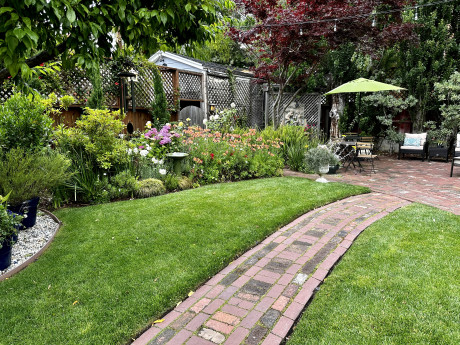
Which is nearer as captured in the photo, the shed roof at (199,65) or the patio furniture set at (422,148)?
the patio furniture set at (422,148)

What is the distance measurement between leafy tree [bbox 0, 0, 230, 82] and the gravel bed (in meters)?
1.75

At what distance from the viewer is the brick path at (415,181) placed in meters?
4.94

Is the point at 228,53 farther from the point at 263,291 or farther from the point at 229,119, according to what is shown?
the point at 263,291

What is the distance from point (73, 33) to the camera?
1.89 m

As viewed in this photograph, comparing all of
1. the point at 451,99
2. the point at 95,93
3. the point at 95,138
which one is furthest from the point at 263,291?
the point at 451,99

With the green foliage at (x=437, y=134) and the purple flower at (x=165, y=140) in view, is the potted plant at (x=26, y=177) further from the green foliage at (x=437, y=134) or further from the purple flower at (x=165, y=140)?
the green foliage at (x=437, y=134)

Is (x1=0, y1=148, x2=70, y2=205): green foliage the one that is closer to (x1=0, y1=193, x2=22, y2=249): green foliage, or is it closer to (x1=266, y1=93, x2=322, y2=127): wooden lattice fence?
(x1=0, y1=193, x2=22, y2=249): green foliage

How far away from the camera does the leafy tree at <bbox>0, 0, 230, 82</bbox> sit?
162cm

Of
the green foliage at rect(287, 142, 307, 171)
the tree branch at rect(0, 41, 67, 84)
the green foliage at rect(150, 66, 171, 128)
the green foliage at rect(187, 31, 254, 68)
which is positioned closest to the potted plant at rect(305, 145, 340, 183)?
the green foliage at rect(287, 142, 307, 171)

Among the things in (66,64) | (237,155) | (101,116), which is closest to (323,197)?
(237,155)

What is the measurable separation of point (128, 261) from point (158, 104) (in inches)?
271

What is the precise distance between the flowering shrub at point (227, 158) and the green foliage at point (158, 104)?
2761 mm

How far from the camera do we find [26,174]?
3.48 meters

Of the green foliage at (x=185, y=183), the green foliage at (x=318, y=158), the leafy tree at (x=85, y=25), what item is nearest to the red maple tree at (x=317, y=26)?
the green foliage at (x=318, y=158)
